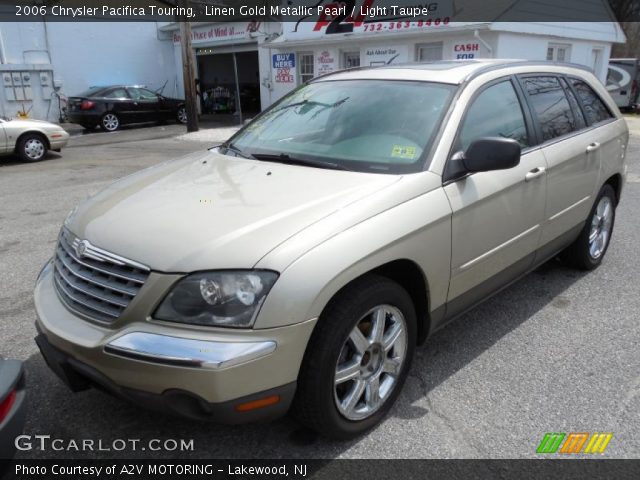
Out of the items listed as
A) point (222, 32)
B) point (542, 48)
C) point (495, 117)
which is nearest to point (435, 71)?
point (495, 117)

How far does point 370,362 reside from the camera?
272cm

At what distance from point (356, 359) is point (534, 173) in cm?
180

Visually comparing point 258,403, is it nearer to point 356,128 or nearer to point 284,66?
point 356,128

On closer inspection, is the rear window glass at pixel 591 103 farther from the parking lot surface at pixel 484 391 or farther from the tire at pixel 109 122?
the tire at pixel 109 122

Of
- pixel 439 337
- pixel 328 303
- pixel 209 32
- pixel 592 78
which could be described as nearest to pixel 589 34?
pixel 209 32

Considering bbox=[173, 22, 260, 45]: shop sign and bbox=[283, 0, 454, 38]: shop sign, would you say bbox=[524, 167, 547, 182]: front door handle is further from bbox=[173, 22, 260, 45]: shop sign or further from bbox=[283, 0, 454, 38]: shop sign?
bbox=[173, 22, 260, 45]: shop sign

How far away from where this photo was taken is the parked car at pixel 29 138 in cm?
1144

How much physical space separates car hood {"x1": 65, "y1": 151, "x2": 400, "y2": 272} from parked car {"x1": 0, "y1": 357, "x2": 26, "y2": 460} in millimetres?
612

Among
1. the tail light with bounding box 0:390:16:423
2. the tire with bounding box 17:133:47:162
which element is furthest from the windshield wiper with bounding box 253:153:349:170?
the tire with bounding box 17:133:47:162

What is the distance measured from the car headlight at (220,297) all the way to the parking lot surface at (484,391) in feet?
2.67

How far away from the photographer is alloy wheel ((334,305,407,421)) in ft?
8.48

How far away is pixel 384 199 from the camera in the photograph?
264 centimetres

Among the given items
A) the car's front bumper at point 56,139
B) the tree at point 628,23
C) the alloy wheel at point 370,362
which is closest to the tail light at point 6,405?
the alloy wheel at point 370,362

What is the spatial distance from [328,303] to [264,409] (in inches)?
20.2
